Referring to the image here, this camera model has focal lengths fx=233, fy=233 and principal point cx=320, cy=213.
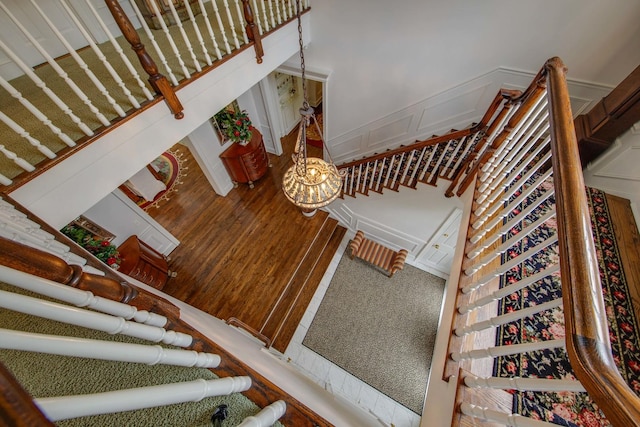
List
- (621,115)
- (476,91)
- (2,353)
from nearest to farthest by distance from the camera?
(2,353)
(621,115)
(476,91)

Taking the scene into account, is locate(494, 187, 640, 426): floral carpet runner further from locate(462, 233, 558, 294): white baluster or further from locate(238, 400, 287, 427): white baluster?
locate(238, 400, 287, 427): white baluster

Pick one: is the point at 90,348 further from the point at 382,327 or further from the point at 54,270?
the point at 382,327

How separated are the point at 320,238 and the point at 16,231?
322 centimetres

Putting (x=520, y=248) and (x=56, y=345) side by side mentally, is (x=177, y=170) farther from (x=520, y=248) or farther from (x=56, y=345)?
(x=520, y=248)

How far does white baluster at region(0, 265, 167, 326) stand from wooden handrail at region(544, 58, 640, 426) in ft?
4.28

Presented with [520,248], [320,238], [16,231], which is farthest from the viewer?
[320,238]

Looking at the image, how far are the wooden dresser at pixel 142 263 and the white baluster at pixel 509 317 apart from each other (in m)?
3.26

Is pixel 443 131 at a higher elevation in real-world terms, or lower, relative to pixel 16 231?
higher

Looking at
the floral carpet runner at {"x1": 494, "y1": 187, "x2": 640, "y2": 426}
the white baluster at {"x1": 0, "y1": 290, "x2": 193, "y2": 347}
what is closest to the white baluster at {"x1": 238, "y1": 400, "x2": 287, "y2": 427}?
the white baluster at {"x1": 0, "y1": 290, "x2": 193, "y2": 347}

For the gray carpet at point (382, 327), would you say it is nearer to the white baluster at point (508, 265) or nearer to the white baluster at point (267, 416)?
the white baluster at point (508, 265)

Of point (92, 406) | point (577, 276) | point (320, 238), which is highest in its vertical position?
point (320, 238)

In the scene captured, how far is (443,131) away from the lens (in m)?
3.17

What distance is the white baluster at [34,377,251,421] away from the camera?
0.42 m

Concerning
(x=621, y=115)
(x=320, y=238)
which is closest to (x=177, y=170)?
(x=320, y=238)
